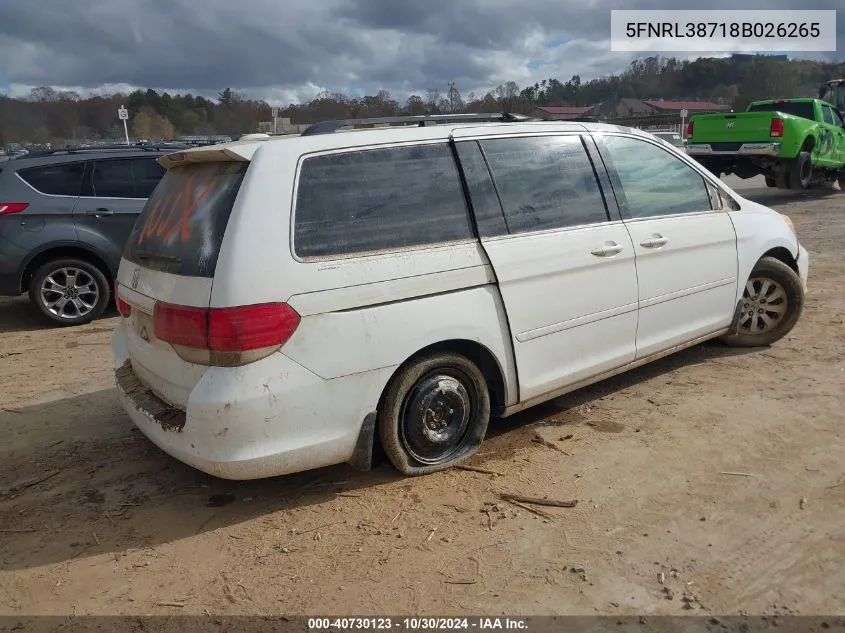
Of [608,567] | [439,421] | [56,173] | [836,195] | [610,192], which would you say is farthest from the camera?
[836,195]

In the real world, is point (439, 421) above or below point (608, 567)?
above

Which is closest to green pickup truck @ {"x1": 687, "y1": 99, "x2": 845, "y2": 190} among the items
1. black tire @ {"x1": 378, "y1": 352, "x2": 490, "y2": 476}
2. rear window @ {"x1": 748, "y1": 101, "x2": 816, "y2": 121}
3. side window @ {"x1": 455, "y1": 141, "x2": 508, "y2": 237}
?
rear window @ {"x1": 748, "y1": 101, "x2": 816, "y2": 121}

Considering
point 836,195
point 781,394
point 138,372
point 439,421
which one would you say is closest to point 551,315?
point 439,421

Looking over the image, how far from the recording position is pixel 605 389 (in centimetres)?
467

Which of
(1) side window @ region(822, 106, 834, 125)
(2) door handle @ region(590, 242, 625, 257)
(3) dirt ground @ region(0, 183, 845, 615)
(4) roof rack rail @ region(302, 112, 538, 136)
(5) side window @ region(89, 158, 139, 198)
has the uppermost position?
(1) side window @ region(822, 106, 834, 125)

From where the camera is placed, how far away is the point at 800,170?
1430 centimetres

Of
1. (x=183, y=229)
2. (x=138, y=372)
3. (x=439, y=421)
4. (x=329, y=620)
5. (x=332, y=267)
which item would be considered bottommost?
(x=329, y=620)

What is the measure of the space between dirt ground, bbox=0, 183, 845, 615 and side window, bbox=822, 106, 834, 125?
13.6m

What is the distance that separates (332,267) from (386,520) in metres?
1.22

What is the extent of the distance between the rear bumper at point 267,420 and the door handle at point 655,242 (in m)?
2.06

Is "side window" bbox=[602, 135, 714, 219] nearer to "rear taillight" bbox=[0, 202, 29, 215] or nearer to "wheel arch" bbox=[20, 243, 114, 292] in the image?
"wheel arch" bbox=[20, 243, 114, 292]

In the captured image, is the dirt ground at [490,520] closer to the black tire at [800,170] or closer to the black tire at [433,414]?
the black tire at [433,414]

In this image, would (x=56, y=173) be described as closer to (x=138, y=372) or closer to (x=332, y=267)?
(x=138, y=372)

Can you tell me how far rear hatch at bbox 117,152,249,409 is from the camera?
2.93 metres
